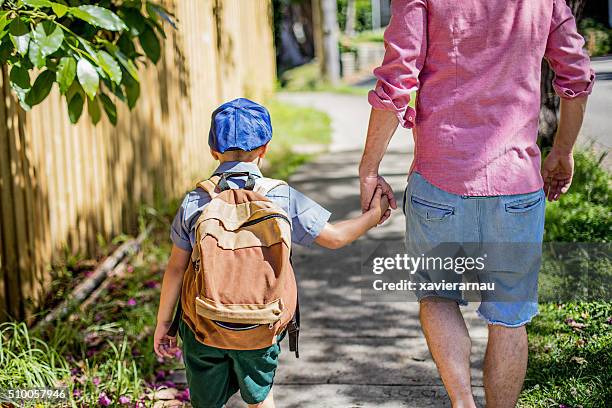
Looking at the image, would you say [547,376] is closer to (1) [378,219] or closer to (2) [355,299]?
(1) [378,219]

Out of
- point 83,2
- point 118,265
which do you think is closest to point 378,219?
point 83,2

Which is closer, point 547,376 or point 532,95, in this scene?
point 532,95

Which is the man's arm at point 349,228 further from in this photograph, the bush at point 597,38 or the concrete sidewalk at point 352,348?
the bush at point 597,38

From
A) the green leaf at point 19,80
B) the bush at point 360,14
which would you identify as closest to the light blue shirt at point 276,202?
the green leaf at point 19,80

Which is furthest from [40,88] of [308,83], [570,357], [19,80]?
[308,83]

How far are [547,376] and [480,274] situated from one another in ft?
3.17

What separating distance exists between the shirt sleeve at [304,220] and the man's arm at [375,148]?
0.26 metres

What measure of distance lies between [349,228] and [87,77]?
1176mm

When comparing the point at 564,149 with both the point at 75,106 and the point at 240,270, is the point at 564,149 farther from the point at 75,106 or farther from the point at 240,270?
the point at 75,106

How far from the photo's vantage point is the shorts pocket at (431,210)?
2928 mm

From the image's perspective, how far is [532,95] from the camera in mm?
2926

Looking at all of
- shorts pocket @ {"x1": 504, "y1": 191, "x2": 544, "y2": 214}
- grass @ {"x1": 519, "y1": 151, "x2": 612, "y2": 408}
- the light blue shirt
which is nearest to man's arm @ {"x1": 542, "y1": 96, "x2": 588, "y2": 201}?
shorts pocket @ {"x1": 504, "y1": 191, "x2": 544, "y2": 214}

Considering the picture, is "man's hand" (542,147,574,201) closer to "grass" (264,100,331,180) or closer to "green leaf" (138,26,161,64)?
"green leaf" (138,26,161,64)

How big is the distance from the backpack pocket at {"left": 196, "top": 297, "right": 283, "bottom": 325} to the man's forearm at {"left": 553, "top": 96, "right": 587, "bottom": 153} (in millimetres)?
1280
